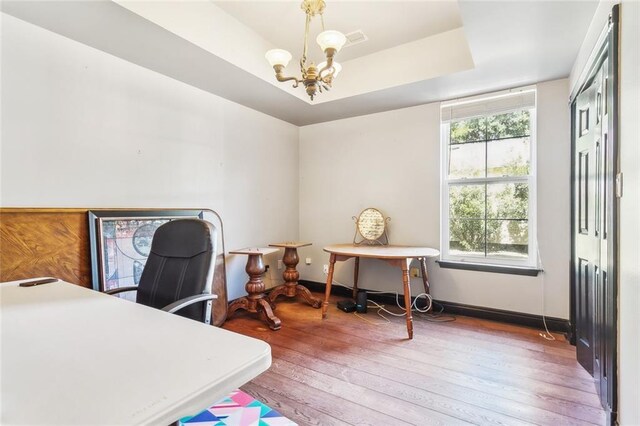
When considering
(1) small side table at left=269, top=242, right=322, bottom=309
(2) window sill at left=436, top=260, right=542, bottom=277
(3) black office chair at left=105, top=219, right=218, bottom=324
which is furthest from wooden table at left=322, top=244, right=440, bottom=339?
(3) black office chair at left=105, top=219, right=218, bottom=324

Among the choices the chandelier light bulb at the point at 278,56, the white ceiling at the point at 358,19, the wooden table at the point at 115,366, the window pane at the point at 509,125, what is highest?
the white ceiling at the point at 358,19

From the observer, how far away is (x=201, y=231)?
1.54 meters

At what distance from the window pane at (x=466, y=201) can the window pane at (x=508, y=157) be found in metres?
0.22

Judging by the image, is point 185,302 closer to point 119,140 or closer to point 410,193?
point 119,140

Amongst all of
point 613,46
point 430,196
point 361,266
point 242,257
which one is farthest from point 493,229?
point 242,257

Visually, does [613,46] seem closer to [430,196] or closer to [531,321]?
[430,196]

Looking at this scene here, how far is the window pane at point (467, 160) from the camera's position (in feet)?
10.4

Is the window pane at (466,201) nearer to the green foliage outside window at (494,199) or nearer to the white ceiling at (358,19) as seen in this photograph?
the green foliage outside window at (494,199)

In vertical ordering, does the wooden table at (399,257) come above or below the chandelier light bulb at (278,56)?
below

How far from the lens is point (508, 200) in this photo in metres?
3.02

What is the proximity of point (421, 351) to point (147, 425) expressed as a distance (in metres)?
2.29

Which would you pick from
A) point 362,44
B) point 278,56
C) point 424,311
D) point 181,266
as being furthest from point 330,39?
point 424,311

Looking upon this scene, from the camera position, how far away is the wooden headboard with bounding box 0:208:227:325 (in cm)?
184

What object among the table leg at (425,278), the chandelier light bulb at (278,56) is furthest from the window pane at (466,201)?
the chandelier light bulb at (278,56)
